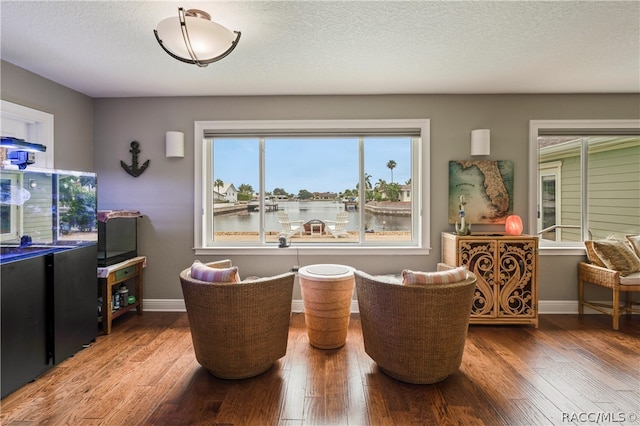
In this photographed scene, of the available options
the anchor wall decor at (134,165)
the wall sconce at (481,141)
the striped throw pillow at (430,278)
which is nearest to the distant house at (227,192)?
the anchor wall decor at (134,165)

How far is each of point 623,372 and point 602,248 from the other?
53.3 inches

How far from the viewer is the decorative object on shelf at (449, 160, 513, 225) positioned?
3.43 metres

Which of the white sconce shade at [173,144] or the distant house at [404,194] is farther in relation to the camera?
the distant house at [404,194]

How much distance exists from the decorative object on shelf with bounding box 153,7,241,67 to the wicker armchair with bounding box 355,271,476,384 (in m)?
1.80

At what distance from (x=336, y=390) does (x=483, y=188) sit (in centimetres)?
262

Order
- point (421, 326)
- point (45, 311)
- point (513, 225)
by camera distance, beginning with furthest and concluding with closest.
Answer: point (513, 225) → point (45, 311) → point (421, 326)

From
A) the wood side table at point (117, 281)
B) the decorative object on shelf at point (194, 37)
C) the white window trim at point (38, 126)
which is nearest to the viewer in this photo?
the decorative object on shelf at point (194, 37)

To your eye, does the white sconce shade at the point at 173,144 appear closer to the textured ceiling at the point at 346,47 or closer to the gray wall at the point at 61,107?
the textured ceiling at the point at 346,47

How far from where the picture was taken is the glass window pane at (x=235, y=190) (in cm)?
365

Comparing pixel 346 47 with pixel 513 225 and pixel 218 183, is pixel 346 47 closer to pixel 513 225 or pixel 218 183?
pixel 218 183

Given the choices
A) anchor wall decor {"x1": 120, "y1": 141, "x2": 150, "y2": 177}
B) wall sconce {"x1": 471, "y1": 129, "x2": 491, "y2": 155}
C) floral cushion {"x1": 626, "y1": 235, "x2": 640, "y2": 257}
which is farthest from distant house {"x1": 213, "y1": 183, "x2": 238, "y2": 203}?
floral cushion {"x1": 626, "y1": 235, "x2": 640, "y2": 257}

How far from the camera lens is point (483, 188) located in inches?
135

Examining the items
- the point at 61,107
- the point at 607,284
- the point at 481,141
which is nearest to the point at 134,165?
the point at 61,107

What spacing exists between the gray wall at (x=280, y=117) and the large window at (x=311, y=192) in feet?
0.72
